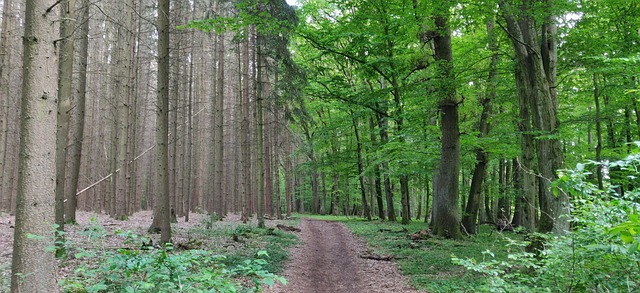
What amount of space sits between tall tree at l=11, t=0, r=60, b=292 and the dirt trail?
3807 millimetres

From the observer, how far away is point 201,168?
25.7 metres

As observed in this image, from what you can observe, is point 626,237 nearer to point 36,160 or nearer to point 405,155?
point 36,160

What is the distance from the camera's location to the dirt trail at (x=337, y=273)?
7214 millimetres

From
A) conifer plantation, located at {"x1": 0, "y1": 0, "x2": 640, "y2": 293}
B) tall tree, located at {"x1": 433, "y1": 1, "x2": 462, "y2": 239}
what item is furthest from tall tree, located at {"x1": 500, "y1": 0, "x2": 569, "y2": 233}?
tall tree, located at {"x1": 433, "y1": 1, "x2": 462, "y2": 239}

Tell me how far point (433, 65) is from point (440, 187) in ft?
14.2

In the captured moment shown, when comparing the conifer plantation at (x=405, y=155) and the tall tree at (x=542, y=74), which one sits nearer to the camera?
the conifer plantation at (x=405, y=155)

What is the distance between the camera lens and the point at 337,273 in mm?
8586

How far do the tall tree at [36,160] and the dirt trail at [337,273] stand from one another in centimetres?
381

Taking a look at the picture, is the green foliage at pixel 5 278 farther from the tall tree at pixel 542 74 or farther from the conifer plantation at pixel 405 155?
the tall tree at pixel 542 74

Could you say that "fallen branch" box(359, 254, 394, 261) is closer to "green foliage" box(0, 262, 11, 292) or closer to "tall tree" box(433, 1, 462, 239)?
"tall tree" box(433, 1, 462, 239)

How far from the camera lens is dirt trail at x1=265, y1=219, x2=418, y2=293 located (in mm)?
7214

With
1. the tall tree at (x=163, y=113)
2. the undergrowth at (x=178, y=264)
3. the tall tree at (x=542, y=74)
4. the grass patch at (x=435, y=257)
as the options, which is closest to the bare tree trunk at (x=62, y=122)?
the undergrowth at (x=178, y=264)

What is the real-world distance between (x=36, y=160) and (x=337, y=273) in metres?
6.55

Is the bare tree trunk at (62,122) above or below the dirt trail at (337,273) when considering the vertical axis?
above
